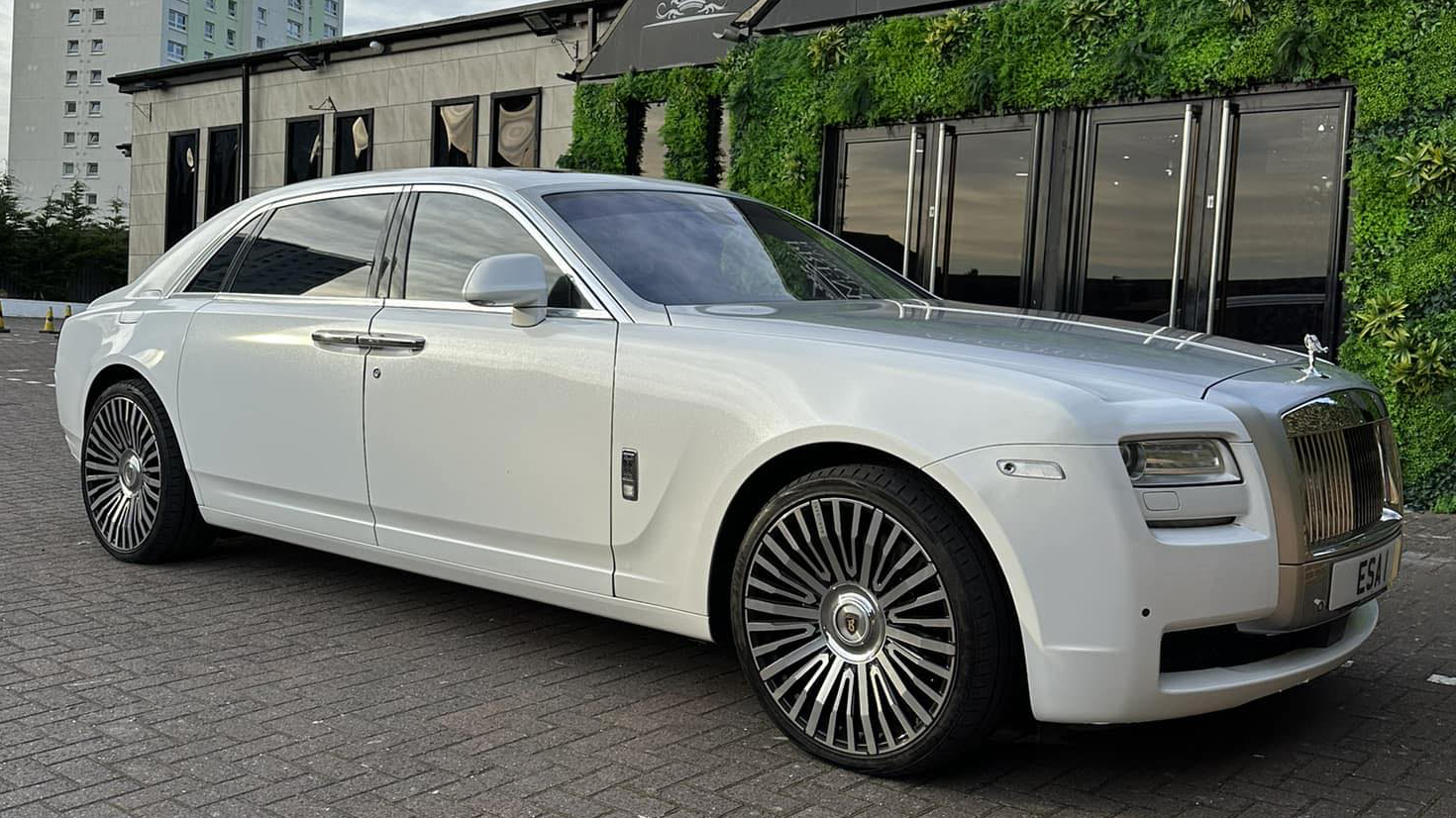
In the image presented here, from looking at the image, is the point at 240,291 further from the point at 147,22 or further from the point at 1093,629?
the point at 147,22

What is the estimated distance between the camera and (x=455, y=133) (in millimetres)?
22547

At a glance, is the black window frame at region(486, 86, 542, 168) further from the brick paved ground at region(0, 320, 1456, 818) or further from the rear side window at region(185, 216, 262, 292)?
the brick paved ground at region(0, 320, 1456, 818)

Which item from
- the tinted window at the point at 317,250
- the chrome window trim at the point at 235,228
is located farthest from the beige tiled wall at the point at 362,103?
the tinted window at the point at 317,250

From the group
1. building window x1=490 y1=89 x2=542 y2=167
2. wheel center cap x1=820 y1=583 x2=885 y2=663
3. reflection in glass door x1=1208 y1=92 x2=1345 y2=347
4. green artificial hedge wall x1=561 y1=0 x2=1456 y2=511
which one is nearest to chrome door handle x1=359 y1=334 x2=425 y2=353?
wheel center cap x1=820 y1=583 x2=885 y2=663

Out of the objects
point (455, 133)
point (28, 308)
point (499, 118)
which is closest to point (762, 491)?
point (499, 118)

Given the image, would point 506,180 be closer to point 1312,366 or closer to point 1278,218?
point 1312,366

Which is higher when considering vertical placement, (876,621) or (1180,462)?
(1180,462)

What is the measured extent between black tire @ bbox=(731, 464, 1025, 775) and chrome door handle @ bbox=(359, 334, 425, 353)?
1.53m

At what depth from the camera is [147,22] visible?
111188mm

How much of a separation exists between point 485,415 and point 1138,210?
303 inches

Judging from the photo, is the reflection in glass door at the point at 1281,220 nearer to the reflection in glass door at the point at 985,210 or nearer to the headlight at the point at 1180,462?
the reflection in glass door at the point at 985,210

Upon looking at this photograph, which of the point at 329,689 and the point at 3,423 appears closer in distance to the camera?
the point at 329,689

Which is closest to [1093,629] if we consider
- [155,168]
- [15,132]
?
[155,168]

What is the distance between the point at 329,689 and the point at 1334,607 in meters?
2.98
